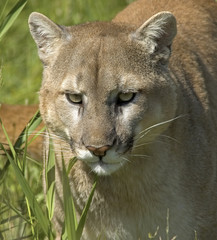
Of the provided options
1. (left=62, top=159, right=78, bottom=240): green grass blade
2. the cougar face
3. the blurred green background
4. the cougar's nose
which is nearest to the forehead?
the cougar face

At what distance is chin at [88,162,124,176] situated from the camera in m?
3.71

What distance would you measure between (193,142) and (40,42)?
0.97 metres

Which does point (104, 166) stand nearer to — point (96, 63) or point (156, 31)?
point (96, 63)

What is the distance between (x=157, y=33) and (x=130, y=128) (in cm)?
56

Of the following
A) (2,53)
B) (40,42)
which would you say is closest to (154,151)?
(40,42)

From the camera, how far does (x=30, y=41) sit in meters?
7.37

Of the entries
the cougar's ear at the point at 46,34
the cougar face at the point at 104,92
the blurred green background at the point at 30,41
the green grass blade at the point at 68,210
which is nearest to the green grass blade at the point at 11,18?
the cougar's ear at the point at 46,34

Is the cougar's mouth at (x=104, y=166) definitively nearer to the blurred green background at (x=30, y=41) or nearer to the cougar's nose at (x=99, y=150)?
the cougar's nose at (x=99, y=150)

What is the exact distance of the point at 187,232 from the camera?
410 cm

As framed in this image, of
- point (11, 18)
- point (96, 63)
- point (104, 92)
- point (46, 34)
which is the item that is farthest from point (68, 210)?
point (11, 18)

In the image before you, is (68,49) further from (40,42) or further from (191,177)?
(191,177)

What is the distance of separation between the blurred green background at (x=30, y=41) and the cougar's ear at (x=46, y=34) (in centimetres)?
250

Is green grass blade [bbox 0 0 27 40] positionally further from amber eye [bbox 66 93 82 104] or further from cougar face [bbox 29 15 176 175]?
amber eye [bbox 66 93 82 104]

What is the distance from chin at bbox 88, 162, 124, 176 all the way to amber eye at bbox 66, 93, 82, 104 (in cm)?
31
